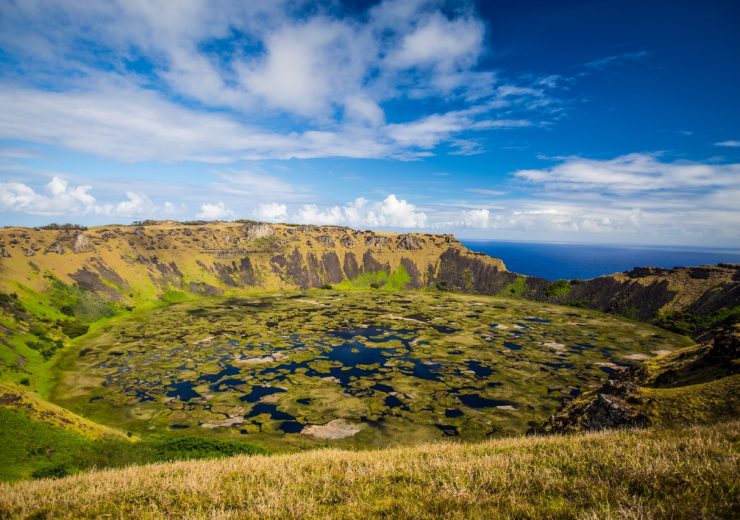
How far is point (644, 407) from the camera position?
2197 cm

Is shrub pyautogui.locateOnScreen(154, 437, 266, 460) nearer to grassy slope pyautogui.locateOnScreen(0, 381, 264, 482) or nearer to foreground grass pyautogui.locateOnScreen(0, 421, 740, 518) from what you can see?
grassy slope pyautogui.locateOnScreen(0, 381, 264, 482)

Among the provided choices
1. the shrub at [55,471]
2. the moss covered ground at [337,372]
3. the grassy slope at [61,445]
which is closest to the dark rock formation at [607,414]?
the moss covered ground at [337,372]

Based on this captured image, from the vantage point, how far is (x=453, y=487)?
31.3ft

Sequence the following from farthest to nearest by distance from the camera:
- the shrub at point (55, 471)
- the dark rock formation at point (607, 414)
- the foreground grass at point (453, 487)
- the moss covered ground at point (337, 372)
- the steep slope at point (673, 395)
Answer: the moss covered ground at point (337, 372) → the shrub at point (55, 471) → the dark rock formation at point (607, 414) → the steep slope at point (673, 395) → the foreground grass at point (453, 487)

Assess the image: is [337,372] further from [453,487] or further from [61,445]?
[453,487]

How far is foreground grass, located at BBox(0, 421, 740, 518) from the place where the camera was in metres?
7.53

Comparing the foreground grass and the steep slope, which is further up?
the foreground grass

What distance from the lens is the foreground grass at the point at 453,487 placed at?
7.53m

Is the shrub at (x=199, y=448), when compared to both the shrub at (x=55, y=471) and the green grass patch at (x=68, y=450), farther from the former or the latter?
the shrub at (x=55, y=471)

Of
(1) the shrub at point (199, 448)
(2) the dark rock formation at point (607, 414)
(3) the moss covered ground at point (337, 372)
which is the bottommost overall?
(3) the moss covered ground at point (337, 372)

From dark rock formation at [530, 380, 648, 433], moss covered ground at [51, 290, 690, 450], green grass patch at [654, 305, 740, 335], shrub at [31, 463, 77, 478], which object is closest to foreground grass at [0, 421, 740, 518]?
dark rock formation at [530, 380, 648, 433]

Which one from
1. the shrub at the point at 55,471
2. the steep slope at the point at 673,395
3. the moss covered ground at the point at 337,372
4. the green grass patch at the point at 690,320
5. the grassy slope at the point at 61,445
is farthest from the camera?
the green grass patch at the point at 690,320

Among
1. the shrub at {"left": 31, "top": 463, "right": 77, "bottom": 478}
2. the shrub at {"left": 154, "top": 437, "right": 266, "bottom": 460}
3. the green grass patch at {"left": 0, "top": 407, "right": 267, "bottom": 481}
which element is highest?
the shrub at {"left": 31, "top": 463, "right": 77, "bottom": 478}

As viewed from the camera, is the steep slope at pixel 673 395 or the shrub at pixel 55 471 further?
the shrub at pixel 55 471
